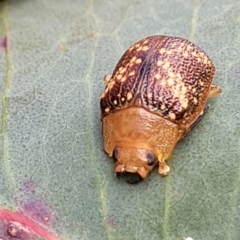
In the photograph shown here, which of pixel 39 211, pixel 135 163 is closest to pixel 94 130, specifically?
pixel 135 163

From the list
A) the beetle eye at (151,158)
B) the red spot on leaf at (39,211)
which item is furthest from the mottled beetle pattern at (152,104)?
the red spot on leaf at (39,211)

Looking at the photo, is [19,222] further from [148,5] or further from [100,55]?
[148,5]

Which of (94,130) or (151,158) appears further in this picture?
(94,130)

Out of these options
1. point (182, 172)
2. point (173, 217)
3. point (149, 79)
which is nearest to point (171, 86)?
point (149, 79)

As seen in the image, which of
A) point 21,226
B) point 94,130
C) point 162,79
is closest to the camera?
point 21,226

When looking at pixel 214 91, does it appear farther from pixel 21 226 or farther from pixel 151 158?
pixel 21 226

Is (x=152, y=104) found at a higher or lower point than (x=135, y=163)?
higher

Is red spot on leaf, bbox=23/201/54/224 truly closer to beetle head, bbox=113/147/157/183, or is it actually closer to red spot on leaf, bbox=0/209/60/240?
red spot on leaf, bbox=0/209/60/240
